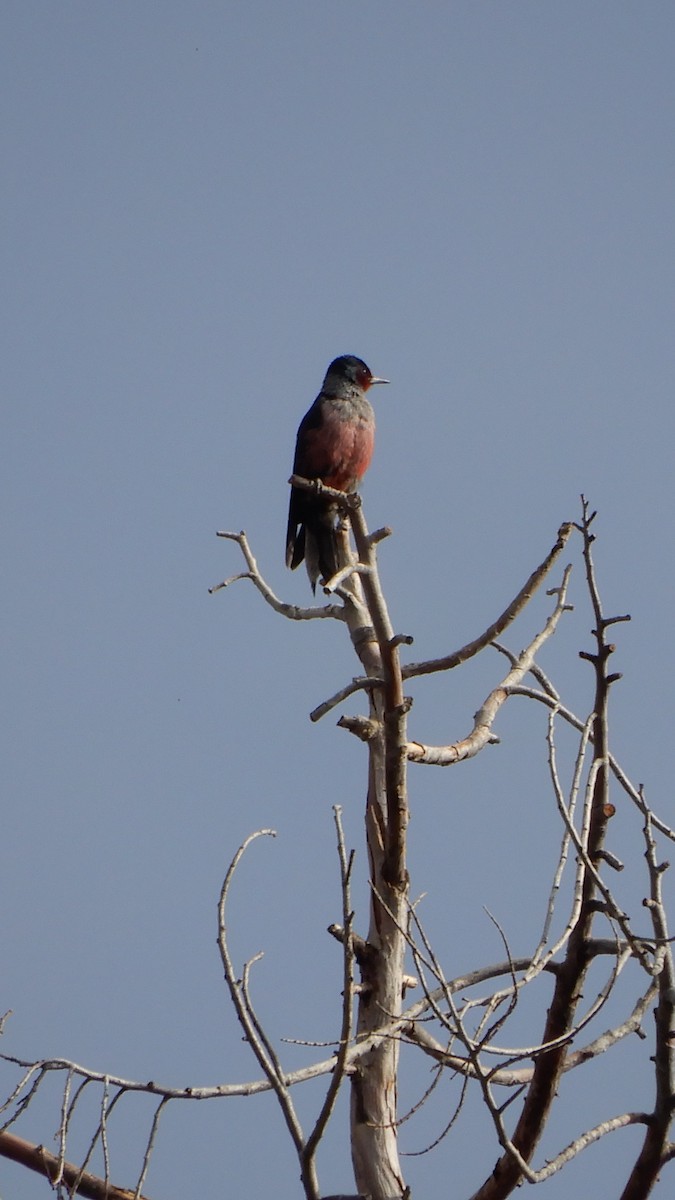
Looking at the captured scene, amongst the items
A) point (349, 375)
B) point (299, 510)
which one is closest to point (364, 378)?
point (349, 375)

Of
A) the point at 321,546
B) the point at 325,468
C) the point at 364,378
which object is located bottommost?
the point at 321,546

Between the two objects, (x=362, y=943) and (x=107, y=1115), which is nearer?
(x=107, y=1115)

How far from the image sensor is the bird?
6645 mm

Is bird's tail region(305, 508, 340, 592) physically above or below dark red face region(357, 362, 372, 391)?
below

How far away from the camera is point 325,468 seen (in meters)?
6.71

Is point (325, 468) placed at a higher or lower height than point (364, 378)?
lower

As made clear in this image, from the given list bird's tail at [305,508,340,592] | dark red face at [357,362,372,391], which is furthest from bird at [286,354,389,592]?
dark red face at [357,362,372,391]

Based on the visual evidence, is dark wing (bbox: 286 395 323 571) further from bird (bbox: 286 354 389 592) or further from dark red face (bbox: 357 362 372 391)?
dark red face (bbox: 357 362 372 391)

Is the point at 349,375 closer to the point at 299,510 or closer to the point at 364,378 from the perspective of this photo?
the point at 364,378

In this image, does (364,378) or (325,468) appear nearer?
(325,468)

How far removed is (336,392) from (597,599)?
4.04 meters

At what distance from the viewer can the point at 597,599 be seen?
10.7ft

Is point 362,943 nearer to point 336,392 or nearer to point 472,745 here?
point 472,745

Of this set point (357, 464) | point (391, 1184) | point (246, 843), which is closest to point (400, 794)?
point (246, 843)
